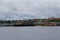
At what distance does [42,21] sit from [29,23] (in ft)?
19.7

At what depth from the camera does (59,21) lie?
74.1 metres

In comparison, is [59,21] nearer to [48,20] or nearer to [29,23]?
[48,20]

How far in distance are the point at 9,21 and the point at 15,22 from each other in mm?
2728

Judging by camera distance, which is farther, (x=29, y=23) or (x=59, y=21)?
(x=59, y=21)

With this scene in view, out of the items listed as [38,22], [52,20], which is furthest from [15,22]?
[52,20]

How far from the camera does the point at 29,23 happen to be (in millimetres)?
69375

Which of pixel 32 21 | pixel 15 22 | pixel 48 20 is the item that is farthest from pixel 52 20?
pixel 15 22

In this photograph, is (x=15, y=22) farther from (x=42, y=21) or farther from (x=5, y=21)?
(x=42, y=21)

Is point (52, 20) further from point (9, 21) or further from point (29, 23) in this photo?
point (9, 21)

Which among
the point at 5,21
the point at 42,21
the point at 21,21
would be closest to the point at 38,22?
the point at 42,21

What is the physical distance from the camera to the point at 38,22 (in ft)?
240

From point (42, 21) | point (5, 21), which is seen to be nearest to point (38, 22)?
point (42, 21)

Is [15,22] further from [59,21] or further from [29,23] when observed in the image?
[59,21]

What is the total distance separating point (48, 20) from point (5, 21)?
1535 centimetres
